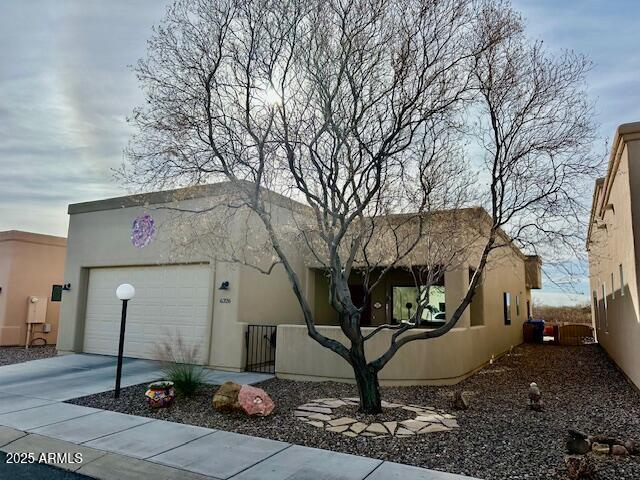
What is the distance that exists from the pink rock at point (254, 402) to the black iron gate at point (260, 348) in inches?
150

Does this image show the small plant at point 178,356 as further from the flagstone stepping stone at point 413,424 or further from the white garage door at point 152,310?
the flagstone stepping stone at point 413,424

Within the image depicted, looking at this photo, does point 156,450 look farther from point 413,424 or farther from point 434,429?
point 434,429

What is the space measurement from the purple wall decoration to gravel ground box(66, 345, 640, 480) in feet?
16.4

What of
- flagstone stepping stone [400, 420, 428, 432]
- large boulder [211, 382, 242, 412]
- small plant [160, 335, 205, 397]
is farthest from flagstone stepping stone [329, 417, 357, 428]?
small plant [160, 335, 205, 397]

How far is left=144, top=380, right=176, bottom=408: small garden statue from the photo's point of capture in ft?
23.0

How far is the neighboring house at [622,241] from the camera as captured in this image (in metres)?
7.57

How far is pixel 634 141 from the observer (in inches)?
301

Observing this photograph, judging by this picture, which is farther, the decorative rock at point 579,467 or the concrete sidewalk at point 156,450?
the concrete sidewalk at point 156,450

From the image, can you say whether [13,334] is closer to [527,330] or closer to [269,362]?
[269,362]

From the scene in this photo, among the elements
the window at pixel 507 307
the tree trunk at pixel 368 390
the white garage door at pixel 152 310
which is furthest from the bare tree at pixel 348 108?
the window at pixel 507 307

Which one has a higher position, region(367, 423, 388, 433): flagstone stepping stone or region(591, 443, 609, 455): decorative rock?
region(591, 443, 609, 455): decorative rock

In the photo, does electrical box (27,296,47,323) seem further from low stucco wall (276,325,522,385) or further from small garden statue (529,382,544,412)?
small garden statue (529,382,544,412)

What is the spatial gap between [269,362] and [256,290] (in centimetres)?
189

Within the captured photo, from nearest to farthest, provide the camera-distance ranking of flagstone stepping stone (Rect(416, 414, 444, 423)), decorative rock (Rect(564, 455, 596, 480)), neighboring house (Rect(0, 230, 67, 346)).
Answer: decorative rock (Rect(564, 455, 596, 480)) → flagstone stepping stone (Rect(416, 414, 444, 423)) → neighboring house (Rect(0, 230, 67, 346))
